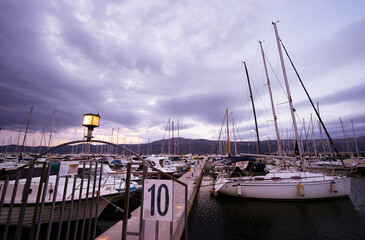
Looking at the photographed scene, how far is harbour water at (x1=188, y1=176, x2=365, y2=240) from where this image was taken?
7.82 m

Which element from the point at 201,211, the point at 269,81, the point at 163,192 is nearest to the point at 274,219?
the point at 201,211

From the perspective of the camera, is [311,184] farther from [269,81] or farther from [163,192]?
[163,192]

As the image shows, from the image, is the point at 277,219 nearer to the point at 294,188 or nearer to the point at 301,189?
the point at 294,188

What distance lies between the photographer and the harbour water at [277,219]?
7824 mm

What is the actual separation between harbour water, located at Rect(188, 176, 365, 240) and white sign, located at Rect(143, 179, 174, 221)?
569cm

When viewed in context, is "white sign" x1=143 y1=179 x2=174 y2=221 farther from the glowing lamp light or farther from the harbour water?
the harbour water

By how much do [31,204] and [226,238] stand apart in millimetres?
8681

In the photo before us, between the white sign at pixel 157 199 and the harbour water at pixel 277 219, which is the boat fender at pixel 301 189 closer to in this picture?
the harbour water at pixel 277 219

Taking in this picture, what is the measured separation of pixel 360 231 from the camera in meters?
7.89

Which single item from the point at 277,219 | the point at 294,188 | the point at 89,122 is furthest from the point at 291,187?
the point at 89,122

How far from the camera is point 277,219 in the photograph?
30.5 ft

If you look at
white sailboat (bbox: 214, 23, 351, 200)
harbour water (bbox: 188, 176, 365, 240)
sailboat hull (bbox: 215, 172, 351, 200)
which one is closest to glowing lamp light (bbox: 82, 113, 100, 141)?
harbour water (bbox: 188, 176, 365, 240)

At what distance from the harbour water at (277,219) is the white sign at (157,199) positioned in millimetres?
5695

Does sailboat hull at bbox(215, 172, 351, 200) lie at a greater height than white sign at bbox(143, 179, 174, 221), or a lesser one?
lesser
